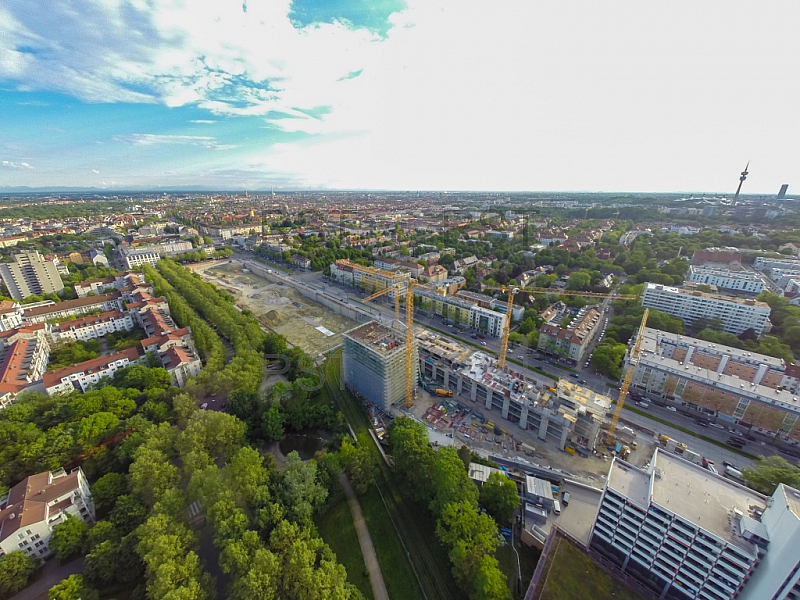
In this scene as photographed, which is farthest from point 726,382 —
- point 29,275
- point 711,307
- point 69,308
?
point 29,275

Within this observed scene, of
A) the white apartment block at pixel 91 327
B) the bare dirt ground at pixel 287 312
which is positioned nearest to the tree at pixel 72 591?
the bare dirt ground at pixel 287 312

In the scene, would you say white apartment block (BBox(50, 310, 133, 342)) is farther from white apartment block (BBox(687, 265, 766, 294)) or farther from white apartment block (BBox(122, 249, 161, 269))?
white apartment block (BBox(687, 265, 766, 294))

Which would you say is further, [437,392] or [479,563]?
[437,392]

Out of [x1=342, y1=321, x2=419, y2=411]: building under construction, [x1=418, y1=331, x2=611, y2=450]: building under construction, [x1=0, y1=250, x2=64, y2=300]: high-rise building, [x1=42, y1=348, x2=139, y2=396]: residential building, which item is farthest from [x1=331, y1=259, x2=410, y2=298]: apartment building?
[x1=0, y1=250, x2=64, y2=300]: high-rise building

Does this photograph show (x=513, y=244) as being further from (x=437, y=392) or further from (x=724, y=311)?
(x=437, y=392)

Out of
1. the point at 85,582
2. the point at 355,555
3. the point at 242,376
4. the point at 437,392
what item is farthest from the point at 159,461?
the point at 437,392

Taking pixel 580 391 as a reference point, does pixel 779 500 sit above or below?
above

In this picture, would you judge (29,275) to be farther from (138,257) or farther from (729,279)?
(729,279)
